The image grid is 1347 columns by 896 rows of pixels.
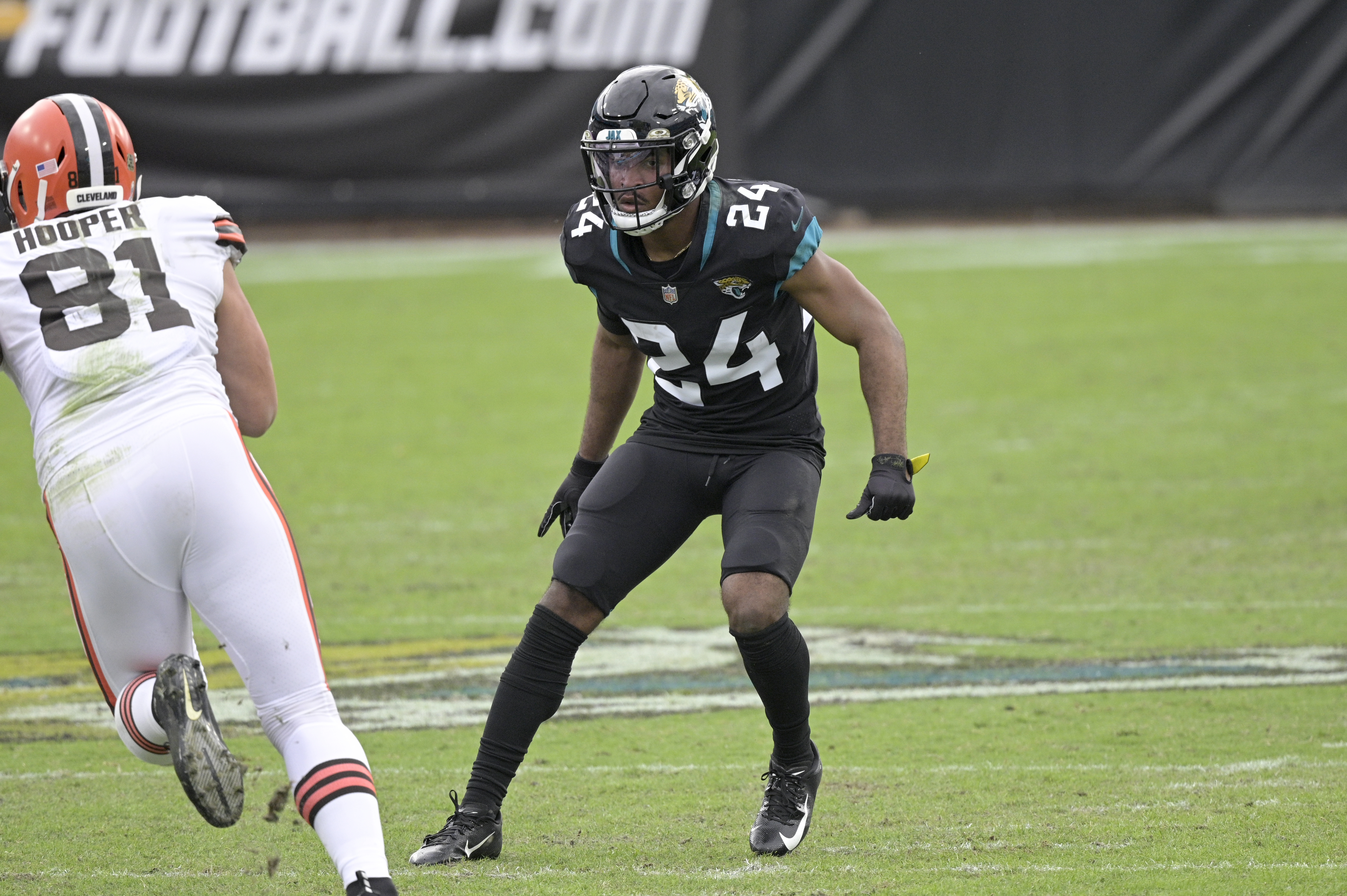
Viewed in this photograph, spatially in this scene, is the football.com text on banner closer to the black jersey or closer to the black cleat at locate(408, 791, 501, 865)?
the black jersey

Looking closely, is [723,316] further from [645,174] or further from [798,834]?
[798,834]

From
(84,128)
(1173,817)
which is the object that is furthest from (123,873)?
(1173,817)

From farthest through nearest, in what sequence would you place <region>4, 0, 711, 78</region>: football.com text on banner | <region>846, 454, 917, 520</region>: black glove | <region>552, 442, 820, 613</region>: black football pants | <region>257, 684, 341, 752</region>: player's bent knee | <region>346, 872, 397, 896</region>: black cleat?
<region>4, 0, 711, 78</region>: football.com text on banner < <region>552, 442, 820, 613</region>: black football pants < <region>846, 454, 917, 520</region>: black glove < <region>257, 684, 341, 752</region>: player's bent knee < <region>346, 872, 397, 896</region>: black cleat

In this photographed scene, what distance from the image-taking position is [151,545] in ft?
9.96

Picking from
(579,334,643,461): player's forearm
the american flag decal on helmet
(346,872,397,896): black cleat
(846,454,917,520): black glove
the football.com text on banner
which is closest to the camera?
(346,872,397,896): black cleat

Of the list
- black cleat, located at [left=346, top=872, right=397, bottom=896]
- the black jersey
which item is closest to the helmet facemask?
the black jersey

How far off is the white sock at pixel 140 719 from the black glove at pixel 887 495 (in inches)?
59.4

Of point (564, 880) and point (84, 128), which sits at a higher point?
point (84, 128)

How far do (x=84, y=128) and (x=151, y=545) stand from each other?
815 mm

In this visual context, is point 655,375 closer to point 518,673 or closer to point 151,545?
point 518,673

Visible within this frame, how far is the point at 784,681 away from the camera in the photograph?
3920 mm

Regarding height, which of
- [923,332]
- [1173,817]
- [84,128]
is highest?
[84,128]

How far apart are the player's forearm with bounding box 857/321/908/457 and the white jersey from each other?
59.6 inches

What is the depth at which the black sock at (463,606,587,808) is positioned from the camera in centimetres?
393
